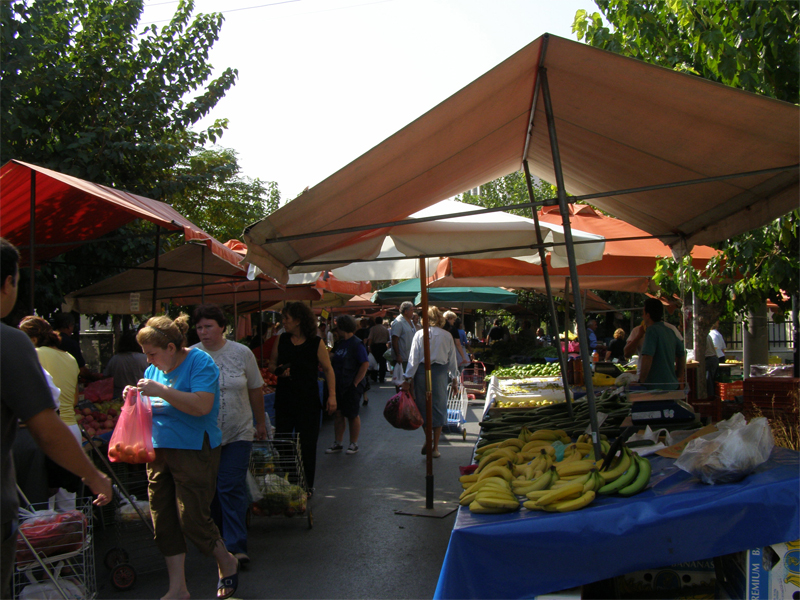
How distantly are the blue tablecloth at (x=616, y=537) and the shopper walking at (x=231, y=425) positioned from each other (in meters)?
2.43

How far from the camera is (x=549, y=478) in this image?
345 centimetres

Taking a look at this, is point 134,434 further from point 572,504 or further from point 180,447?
point 572,504

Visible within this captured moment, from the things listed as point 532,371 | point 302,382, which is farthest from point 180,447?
point 532,371

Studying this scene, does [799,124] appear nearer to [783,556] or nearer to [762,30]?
[783,556]

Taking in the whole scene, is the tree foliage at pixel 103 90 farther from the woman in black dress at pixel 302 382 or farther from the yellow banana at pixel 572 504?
the yellow banana at pixel 572 504

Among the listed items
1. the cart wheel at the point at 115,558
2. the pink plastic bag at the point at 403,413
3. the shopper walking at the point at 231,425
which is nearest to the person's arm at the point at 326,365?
the shopper walking at the point at 231,425

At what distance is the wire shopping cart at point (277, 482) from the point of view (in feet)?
19.5

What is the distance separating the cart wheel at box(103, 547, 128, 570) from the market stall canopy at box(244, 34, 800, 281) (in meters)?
2.43

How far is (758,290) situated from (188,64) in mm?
10163

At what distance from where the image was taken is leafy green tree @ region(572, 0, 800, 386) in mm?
5781

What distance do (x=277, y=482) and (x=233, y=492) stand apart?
3.87ft

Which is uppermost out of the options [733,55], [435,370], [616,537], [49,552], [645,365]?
[733,55]

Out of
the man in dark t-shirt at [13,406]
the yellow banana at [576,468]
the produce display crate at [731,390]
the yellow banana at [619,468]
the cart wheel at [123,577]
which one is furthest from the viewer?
the produce display crate at [731,390]

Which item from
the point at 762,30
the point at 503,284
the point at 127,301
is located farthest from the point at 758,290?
the point at 127,301
